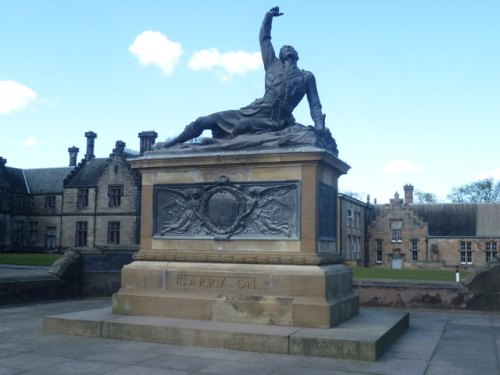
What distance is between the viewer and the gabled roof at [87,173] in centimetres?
5934

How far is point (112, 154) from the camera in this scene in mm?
57750

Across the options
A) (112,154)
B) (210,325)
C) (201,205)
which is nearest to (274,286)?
(210,325)

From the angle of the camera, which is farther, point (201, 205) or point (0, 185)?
point (0, 185)

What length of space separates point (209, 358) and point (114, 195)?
172 feet

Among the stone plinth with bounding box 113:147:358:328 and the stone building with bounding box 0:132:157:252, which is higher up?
the stone building with bounding box 0:132:157:252

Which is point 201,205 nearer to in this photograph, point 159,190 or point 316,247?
point 159,190

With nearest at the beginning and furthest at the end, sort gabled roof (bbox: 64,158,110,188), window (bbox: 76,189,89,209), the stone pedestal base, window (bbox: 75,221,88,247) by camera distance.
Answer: the stone pedestal base → gabled roof (bbox: 64,158,110,188) → window (bbox: 75,221,88,247) → window (bbox: 76,189,89,209)

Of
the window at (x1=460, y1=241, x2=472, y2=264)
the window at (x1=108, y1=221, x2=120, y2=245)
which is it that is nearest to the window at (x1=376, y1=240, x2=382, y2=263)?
the window at (x1=460, y1=241, x2=472, y2=264)

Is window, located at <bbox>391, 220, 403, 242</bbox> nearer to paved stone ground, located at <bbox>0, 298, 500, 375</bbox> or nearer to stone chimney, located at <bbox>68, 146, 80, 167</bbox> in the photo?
stone chimney, located at <bbox>68, 146, 80, 167</bbox>

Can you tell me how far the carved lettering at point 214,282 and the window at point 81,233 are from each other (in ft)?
174

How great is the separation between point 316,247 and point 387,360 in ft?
7.20

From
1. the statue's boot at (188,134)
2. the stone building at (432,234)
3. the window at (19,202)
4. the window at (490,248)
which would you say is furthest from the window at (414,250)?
the statue's boot at (188,134)

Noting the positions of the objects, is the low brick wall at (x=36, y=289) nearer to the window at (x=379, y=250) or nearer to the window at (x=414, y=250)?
the window at (x=414, y=250)

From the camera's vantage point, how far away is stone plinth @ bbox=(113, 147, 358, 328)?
858cm
